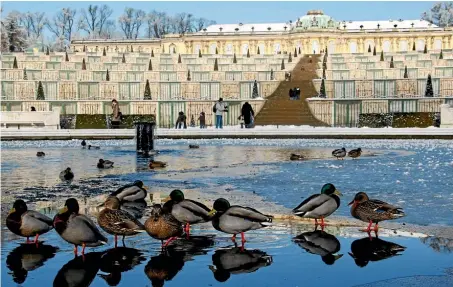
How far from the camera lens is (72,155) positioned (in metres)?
23.8

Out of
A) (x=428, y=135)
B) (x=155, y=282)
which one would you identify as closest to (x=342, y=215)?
(x=155, y=282)

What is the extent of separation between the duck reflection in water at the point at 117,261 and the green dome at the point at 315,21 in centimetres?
11670

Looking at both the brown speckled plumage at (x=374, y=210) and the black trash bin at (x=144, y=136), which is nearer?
the brown speckled plumage at (x=374, y=210)

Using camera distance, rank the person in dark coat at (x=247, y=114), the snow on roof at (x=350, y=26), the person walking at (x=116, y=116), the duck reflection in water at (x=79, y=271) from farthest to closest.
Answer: the snow on roof at (x=350, y=26)
the person walking at (x=116, y=116)
the person in dark coat at (x=247, y=114)
the duck reflection in water at (x=79, y=271)

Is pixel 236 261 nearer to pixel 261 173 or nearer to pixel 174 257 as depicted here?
pixel 174 257

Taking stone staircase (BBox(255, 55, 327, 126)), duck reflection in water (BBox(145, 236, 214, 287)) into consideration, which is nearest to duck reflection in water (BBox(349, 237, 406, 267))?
duck reflection in water (BBox(145, 236, 214, 287))

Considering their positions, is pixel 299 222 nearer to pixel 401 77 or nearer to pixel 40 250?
pixel 40 250

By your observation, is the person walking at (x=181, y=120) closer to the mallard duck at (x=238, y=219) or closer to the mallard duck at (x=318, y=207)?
the mallard duck at (x=318, y=207)

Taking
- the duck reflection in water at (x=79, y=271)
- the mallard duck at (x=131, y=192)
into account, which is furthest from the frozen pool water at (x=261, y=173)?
the duck reflection in water at (x=79, y=271)

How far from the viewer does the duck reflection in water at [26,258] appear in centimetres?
795

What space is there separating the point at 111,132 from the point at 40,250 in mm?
25196

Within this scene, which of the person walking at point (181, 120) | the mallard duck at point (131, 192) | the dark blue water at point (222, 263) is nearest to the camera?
the dark blue water at point (222, 263)

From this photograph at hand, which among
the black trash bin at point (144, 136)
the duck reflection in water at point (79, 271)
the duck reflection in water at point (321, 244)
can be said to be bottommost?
the duck reflection in water at point (79, 271)

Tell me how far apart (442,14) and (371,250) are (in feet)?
502
